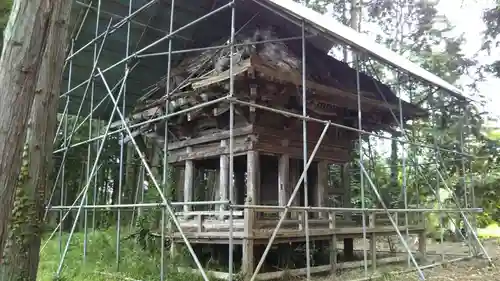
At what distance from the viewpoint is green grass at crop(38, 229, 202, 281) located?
9719 mm

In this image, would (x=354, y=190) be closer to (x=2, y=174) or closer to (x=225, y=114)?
(x=225, y=114)

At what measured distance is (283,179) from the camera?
11.3 meters

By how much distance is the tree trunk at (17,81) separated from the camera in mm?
4164

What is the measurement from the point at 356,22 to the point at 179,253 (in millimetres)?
17007

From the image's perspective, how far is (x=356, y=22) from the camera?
2397 centimetres

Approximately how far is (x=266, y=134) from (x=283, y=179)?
1152mm

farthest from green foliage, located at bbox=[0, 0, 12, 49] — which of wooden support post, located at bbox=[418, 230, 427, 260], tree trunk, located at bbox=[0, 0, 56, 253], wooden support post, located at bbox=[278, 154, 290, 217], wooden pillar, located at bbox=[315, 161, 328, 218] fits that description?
wooden support post, located at bbox=[418, 230, 427, 260]

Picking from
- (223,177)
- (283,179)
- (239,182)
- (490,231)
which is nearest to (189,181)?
(223,177)

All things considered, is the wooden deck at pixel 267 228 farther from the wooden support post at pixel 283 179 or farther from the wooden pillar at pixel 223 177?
the wooden support post at pixel 283 179

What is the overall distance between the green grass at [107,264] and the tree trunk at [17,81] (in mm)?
5684

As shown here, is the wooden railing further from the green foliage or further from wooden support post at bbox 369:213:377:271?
the green foliage

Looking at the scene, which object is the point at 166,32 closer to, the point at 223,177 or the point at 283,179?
the point at 223,177

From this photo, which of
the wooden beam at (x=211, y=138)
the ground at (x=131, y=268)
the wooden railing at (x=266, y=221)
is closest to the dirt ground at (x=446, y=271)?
the ground at (x=131, y=268)

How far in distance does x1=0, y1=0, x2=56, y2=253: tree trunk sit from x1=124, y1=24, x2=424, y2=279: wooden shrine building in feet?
16.8
